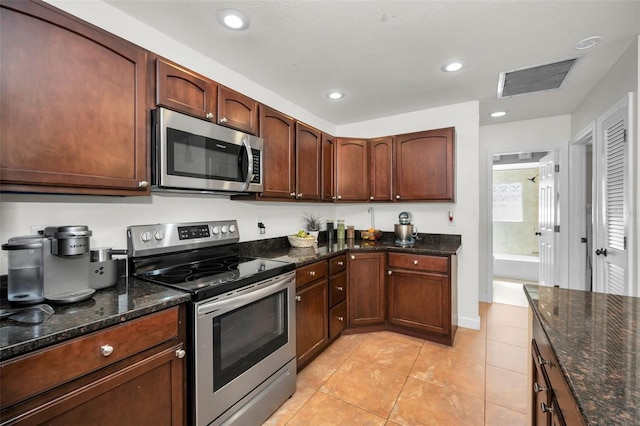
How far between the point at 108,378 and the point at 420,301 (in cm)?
247

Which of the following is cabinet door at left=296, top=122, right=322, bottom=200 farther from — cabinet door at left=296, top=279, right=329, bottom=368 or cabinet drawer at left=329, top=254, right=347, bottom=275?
cabinet door at left=296, top=279, right=329, bottom=368

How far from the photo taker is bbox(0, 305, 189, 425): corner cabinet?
2.85 ft

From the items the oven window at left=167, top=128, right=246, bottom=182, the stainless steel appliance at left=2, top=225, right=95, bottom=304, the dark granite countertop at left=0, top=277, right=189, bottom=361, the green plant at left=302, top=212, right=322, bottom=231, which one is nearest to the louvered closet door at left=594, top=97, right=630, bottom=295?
the green plant at left=302, top=212, right=322, bottom=231

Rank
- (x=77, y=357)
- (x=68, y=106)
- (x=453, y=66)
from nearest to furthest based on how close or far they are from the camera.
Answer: (x=77, y=357) < (x=68, y=106) < (x=453, y=66)

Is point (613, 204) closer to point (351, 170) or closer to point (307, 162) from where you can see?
point (351, 170)

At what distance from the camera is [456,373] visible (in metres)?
2.21

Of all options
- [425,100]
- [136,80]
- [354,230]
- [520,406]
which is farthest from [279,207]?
[520,406]

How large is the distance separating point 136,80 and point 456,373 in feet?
9.62

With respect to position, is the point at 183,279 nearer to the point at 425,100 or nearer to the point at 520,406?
the point at 520,406

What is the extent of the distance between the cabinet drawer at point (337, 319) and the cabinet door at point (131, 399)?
4.78 ft

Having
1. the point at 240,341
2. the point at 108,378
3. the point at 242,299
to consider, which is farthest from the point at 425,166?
the point at 108,378

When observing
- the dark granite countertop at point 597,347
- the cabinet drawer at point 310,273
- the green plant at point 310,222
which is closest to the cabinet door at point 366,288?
the cabinet drawer at point 310,273

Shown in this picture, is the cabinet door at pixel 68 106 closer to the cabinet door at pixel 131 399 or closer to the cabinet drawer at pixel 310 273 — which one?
the cabinet door at pixel 131 399

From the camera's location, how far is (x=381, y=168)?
3.27 metres
